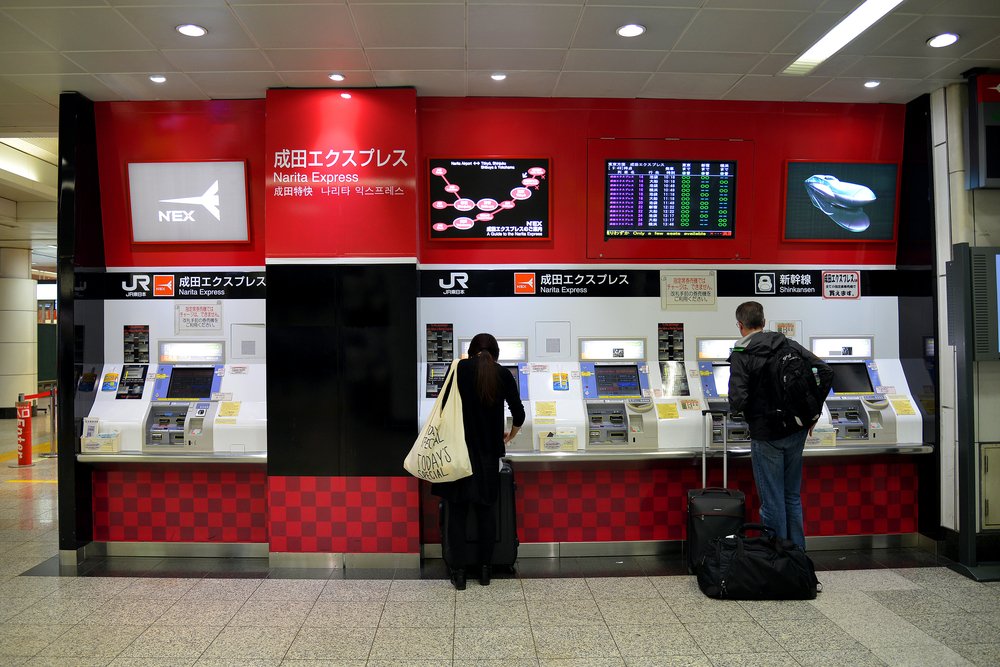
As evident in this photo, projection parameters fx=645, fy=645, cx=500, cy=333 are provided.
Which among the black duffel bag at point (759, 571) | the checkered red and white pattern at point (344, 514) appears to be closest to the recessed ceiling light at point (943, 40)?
the black duffel bag at point (759, 571)

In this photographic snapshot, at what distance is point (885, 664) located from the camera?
9.92ft

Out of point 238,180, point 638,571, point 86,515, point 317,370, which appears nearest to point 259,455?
point 317,370

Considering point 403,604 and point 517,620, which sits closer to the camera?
point 517,620

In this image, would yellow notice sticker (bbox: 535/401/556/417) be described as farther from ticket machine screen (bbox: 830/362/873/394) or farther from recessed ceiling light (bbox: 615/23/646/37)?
recessed ceiling light (bbox: 615/23/646/37)

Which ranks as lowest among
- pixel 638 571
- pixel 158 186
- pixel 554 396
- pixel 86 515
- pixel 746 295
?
pixel 638 571

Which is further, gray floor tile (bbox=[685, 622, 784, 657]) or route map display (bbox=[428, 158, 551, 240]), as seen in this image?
route map display (bbox=[428, 158, 551, 240])

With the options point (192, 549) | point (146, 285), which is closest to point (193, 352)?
point (146, 285)

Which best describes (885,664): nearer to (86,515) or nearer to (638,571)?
(638,571)

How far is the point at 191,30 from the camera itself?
3590 millimetres

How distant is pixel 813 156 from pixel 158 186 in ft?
15.9

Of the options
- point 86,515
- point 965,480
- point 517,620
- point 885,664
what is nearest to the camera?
point 885,664

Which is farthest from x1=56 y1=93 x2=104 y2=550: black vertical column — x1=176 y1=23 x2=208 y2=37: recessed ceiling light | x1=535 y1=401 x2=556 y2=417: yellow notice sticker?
x1=535 y1=401 x2=556 y2=417: yellow notice sticker

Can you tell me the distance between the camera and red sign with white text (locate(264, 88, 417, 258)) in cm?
438

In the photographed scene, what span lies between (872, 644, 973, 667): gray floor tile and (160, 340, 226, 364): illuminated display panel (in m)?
4.37
